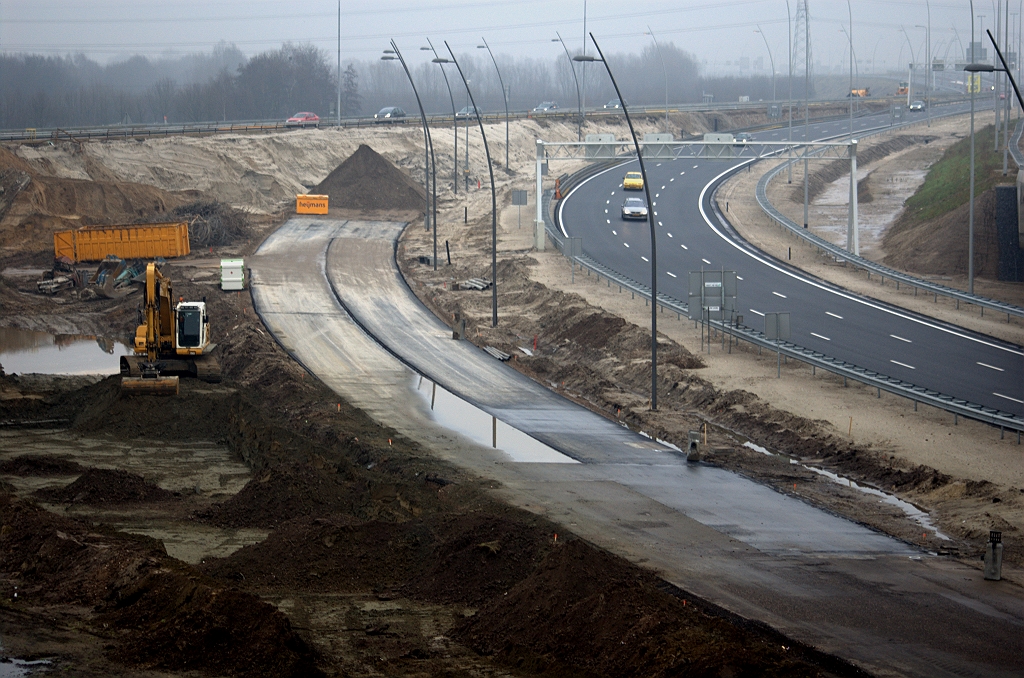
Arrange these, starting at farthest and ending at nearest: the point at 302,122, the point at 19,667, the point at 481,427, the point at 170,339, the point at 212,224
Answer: the point at 302,122, the point at 212,224, the point at 170,339, the point at 481,427, the point at 19,667

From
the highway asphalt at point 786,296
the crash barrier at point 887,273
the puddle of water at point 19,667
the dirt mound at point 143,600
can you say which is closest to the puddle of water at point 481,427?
the dirt mound at point 143,600

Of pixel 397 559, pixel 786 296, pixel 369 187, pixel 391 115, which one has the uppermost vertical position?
pixel 391 115

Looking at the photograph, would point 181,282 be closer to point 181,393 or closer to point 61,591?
point 181,393

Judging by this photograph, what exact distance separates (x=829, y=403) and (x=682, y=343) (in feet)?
28.6

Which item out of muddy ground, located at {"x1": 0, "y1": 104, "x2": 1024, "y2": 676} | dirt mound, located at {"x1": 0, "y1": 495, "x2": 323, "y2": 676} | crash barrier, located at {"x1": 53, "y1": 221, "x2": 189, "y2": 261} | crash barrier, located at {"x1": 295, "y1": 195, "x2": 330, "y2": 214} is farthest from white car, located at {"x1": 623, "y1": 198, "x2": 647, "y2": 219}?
dirt mound, located at {"x1": 0, "y1": 495, "x2": 323, "y2": 676}

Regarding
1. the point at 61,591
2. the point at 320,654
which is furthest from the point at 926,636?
the point at 61,591

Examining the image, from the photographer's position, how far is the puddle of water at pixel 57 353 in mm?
39312

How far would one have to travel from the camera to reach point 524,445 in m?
30.4

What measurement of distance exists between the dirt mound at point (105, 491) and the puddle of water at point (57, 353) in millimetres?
15071

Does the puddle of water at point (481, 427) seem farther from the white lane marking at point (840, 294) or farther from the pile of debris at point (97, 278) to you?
the pile of debris at point (97, 278)

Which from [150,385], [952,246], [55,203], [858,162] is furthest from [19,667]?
[858,162]

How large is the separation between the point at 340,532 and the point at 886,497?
44.6ft

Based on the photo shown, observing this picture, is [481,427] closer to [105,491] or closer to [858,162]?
[105,491]

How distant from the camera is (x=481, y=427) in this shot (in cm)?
3206
